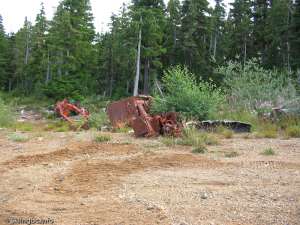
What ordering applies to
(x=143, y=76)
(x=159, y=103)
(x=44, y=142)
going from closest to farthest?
(x=44, y=142), (x=159, y=103), (x=143, y=76)

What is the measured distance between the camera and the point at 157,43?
146 ft

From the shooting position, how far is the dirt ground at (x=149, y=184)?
17.8ft

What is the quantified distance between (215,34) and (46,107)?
2380 cm

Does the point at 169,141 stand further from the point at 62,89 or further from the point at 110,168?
the point at 62,89

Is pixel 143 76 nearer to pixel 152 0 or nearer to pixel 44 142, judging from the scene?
pixel 152 0

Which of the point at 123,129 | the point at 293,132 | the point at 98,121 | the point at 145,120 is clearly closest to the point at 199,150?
the point at 145,120

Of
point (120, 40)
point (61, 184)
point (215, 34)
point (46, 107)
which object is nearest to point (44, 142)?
point (61, 184)

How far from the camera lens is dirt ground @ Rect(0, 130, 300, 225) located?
5.43m

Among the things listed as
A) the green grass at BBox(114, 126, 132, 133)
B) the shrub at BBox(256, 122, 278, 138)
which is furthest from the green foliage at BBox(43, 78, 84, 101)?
the shrub at BBox(256, 122, 278, 138)

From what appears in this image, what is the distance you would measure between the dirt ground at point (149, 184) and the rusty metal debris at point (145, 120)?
1.42 metres

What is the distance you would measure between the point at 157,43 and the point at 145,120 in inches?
1264

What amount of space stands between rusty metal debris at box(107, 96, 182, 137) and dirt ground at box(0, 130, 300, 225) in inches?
56.1

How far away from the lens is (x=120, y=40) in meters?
42.6

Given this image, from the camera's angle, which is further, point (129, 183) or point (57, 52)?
point (57, 52)
